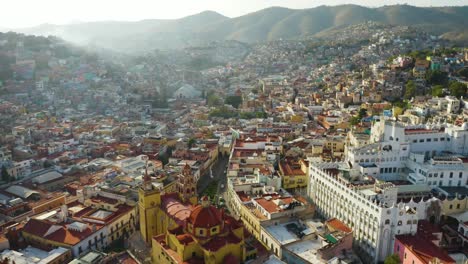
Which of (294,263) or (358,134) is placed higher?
(358,134)

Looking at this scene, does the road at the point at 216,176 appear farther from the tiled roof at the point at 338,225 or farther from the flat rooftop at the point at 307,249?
the flat rooftop at the point at 307,249

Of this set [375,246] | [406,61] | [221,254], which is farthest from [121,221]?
[406,61]

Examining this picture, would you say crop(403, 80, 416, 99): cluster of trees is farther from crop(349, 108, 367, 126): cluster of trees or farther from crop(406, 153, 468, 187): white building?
crop(406, 153, 468, 187): white building

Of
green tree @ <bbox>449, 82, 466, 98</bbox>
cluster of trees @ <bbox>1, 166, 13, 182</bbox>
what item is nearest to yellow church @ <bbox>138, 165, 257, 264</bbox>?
cluster of trees @ <bbox>1, 166, 13, 182</bbox>

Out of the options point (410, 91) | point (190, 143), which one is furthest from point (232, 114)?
point (410, 91)

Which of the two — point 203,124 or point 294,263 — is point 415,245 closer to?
point 294,263
